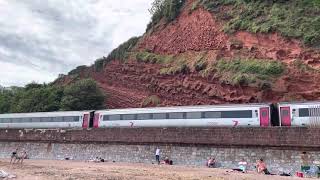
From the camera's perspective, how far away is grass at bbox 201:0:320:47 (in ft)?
126

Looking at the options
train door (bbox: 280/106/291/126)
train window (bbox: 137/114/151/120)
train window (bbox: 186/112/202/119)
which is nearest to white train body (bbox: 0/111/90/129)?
train window (bbox: 137/114/151/120)

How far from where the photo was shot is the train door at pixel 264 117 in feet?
89.0

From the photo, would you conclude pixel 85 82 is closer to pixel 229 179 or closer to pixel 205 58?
Answer: pixel 205 58

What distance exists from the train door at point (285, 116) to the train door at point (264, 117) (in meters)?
0.81

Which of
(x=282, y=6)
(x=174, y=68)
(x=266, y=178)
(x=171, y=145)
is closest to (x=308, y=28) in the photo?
(x=282, y=6)

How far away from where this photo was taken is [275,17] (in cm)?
4134

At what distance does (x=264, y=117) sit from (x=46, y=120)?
20550 millimetres

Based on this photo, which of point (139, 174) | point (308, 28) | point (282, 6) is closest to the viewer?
point (139, 174)

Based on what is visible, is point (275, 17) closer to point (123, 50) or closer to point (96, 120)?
point (96, 120)

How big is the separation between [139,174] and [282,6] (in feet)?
89.7

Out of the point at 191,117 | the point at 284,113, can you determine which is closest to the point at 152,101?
the point at 191,117

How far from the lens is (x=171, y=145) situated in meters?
29.9

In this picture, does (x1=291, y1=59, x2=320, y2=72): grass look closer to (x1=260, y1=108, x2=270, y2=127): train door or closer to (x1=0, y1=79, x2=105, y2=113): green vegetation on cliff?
(x1=260, y1=108, x2=270, y2=127): train door

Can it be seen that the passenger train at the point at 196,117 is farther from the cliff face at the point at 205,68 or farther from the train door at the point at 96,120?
the cliff face at the point at 205,68
